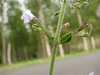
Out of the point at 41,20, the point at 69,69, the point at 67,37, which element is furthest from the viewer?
the point at 41,20

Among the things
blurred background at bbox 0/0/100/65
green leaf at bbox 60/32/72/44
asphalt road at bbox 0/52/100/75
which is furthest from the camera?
blurred background at bbox 0/0/100/65

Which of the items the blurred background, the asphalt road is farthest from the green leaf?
the blurred background

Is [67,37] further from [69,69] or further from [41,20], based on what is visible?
[41,20]

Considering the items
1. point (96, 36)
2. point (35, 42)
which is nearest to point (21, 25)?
point (35, 42)

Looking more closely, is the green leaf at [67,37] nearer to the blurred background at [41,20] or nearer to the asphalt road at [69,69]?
the asphalt road at [69,69]

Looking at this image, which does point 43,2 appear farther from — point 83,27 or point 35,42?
point 83,27

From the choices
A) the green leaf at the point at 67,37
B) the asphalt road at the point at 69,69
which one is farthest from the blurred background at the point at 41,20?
the green leaf at the point at 67,37

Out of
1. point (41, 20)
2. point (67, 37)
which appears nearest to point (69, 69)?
point (67, 37)

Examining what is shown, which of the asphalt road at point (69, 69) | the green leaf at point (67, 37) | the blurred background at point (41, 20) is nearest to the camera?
the green leaf at point (67, 37)

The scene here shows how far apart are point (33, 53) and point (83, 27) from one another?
24.9 m

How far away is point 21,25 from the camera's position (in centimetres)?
1677

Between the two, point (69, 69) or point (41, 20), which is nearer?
point (69, 69)

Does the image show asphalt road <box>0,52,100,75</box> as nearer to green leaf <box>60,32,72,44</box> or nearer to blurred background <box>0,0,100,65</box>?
green leaf <box>60,32,72,44</box>

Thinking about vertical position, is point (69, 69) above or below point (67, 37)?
below
